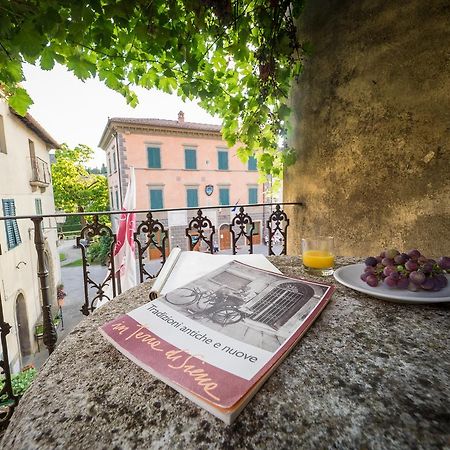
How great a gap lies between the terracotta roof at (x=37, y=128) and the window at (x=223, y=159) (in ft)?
30.2

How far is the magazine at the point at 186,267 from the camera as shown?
80cm

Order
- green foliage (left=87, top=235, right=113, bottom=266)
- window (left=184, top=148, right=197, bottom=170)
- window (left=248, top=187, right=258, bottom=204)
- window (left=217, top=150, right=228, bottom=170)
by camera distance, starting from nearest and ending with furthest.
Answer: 1. window (left=184, top=148, right=197, bottom=170)
2. green foliage (left=87, top=235, right=113, bottom=266)
3. window (left=217, top=150, right=228, bottom=170)
4. window (left=248, top=187, right=258, bottom=204)

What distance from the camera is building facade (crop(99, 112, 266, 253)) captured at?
15328mm

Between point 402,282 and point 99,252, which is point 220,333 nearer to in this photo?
point 402,282

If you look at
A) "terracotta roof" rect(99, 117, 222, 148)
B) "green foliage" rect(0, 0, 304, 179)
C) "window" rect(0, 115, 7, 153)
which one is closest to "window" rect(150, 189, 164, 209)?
"terracotta roof" rect(99, 117, 222, 148)

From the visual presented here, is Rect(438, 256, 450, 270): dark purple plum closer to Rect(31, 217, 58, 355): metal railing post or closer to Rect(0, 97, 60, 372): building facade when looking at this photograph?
Rect(31, 217, 58, 355): metal railing post

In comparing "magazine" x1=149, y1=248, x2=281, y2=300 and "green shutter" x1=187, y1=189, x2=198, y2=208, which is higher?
"green shutter" x1=187, y1=189, x2=198, y2=208

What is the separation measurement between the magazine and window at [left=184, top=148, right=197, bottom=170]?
53.5 feet

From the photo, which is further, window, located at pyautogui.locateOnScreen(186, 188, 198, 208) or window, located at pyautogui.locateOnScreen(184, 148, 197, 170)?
window, located at pyautogui.locateOnScreen(186, 188, 198, 208)

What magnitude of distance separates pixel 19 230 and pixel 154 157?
31.1ft

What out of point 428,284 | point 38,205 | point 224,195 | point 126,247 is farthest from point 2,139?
point 224,195

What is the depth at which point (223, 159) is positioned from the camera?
1761 cm

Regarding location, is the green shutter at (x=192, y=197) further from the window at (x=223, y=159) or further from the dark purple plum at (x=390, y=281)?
the dark purple plum at (x=390, y=281)

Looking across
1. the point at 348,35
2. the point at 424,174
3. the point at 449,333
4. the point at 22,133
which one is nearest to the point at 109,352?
the point at 449,333
